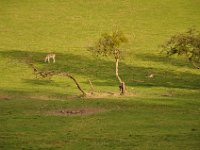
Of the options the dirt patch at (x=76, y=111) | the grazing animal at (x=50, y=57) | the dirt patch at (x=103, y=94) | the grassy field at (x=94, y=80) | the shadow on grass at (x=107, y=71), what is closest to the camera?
the grassy field at (x=94, y=80)

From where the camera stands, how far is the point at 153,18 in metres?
78.6

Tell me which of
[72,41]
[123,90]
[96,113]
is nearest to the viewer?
[96,113]

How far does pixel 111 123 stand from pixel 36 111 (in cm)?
578

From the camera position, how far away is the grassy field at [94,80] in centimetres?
2439

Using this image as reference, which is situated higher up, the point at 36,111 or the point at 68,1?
the point at 68,1

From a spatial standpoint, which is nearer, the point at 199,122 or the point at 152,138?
the point at 152,138

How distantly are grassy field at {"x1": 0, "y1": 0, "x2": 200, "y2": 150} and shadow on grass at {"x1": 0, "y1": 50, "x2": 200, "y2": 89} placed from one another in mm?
94

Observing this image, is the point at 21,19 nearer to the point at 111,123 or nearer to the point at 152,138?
the point at 111,123

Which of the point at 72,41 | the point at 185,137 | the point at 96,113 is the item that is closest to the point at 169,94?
the point at 96,113

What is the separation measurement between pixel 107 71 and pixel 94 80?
4.62 meters

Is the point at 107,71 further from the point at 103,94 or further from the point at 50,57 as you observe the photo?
the point at 103,94

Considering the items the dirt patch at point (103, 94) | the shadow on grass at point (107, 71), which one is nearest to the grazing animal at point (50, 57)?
the shadow on grass at point (107, 71)

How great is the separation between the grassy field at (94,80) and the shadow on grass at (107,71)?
0.31 ft

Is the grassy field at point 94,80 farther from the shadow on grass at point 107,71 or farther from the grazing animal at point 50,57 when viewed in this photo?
the grazing animal at point 50,57
